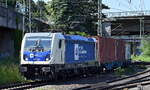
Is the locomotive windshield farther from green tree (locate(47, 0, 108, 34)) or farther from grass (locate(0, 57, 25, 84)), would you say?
green tree (locate(47, 0, 108, 34))

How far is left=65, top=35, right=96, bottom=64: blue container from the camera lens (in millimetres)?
26397

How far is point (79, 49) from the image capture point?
28.6m

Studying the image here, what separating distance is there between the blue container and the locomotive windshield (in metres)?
1.87

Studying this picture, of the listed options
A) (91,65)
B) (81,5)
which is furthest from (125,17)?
(91,65)

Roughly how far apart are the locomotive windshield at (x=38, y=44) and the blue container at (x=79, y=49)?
73.5 inches

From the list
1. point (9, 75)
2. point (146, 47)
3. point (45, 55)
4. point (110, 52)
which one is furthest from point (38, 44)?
point (146, 47)

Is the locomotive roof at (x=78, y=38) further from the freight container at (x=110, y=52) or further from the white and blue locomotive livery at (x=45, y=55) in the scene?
the freight container at (x=110, y=52)

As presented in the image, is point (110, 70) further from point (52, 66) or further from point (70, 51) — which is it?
point (52, 66)

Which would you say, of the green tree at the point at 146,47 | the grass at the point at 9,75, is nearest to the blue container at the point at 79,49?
the grass at the point at 9,75

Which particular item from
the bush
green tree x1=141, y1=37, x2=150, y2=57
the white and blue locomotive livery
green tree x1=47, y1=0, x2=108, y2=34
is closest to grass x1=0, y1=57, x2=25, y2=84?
the bush

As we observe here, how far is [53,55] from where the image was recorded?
24031 mm

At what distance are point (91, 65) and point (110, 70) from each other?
20.0 ft

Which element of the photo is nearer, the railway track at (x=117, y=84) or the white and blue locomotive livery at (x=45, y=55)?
the railway track at (x=117, y=84)

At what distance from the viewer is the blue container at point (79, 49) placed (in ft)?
86.6
